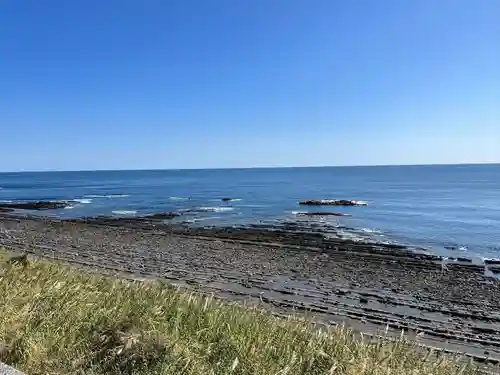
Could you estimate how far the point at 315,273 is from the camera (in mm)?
18953

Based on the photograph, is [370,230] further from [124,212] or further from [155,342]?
[155,342]

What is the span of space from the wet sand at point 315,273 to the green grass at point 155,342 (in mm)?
2157

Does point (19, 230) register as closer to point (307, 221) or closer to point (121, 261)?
point (121, 261)

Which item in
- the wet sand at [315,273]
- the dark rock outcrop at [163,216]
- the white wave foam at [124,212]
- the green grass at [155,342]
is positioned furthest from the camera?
the white wave foam at [124,212]

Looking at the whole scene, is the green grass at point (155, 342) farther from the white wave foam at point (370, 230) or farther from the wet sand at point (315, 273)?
the white wave foam at point (370, 230)

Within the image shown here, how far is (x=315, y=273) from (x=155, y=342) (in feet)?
49.3

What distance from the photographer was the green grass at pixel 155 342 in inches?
174

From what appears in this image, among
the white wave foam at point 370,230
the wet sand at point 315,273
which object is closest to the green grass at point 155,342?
the wet sand at point 315,273

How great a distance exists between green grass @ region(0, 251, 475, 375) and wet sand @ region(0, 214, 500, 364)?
2157 millimetres

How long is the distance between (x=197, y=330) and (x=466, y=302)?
1244cm

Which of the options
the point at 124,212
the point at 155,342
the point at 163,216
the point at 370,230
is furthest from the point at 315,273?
the point at 124,212

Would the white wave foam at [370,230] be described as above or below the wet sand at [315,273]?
below

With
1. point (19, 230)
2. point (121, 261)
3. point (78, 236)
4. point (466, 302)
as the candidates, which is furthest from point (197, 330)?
point (19, 230)

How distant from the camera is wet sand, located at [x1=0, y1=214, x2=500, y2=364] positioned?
1282 centimetres
